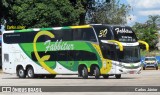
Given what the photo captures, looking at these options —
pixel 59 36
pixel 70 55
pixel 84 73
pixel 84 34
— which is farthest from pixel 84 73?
pixel 59 36

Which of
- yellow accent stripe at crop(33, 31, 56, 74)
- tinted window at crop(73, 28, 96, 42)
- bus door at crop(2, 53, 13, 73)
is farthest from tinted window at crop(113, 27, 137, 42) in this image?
bus door at crop(2, 53, 13, 73)

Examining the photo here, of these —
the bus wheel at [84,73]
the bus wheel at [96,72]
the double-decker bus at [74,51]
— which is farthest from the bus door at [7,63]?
the bus wheel at [96,72]

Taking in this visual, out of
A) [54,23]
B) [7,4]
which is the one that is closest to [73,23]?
[54,23]

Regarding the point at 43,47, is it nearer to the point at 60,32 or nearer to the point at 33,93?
the point at 60,32

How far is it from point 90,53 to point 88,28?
176 centimetres

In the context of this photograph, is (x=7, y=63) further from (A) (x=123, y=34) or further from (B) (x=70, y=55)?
(A) (x=123, y=34)

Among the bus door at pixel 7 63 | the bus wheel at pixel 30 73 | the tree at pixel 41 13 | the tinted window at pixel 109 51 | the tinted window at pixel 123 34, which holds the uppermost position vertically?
the tree at pixel 41 13

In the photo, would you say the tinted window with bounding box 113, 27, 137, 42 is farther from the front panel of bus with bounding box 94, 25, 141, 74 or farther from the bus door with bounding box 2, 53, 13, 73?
the bus door with bounding box 2, 53, 13, 73

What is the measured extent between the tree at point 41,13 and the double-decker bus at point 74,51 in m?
18.7

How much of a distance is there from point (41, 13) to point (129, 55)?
25728mm

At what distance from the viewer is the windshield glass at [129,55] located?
3578 cm

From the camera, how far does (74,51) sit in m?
37.1

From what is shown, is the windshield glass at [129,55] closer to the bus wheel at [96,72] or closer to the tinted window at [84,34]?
the bus wheel at [96,72]

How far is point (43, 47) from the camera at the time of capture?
3878cm
